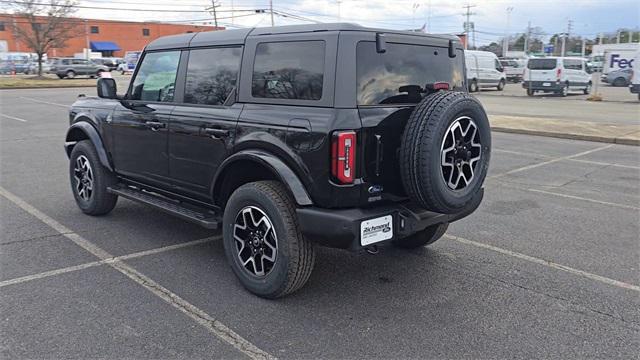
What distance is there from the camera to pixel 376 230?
3.48 m

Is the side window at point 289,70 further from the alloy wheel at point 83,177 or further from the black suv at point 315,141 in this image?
the alloy wheel at point 83,177

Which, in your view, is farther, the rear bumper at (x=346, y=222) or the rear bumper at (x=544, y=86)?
the rear bumper at (x=544, y=86)

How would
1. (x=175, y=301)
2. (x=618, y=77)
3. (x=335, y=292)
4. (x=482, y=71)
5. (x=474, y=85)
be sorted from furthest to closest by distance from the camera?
(x=618, y=77)
(x=482, y=71)
(x=474, y=85)
(x=335, y=292)
(x=175, y=301)

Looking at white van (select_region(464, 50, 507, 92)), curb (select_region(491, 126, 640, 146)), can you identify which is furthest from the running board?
white van (select_region(464, 50, 507, 92))

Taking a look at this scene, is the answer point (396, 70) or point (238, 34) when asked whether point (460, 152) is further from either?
point (238, 34)

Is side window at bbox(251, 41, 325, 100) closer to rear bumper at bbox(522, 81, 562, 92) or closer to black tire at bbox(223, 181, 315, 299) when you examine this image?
black tire at bbox(223, 181, 315, 299)

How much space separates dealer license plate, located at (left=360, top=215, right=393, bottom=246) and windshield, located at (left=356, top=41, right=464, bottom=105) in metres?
0.78

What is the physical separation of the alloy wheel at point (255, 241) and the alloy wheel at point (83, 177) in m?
2.57

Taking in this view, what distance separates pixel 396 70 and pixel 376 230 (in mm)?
1162

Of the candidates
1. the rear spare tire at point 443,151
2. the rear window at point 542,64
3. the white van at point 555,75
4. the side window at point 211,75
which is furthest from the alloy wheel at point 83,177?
the rear window at point 542,64

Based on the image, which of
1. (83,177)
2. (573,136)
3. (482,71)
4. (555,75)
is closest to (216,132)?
(83,177)

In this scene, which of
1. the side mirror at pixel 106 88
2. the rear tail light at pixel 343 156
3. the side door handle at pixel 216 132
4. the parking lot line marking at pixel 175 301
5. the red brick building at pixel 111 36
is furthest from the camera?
the red brick building at pixel 111 36

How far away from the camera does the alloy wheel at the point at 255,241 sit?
12.3ft

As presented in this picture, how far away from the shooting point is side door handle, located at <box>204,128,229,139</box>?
407 centimetres
